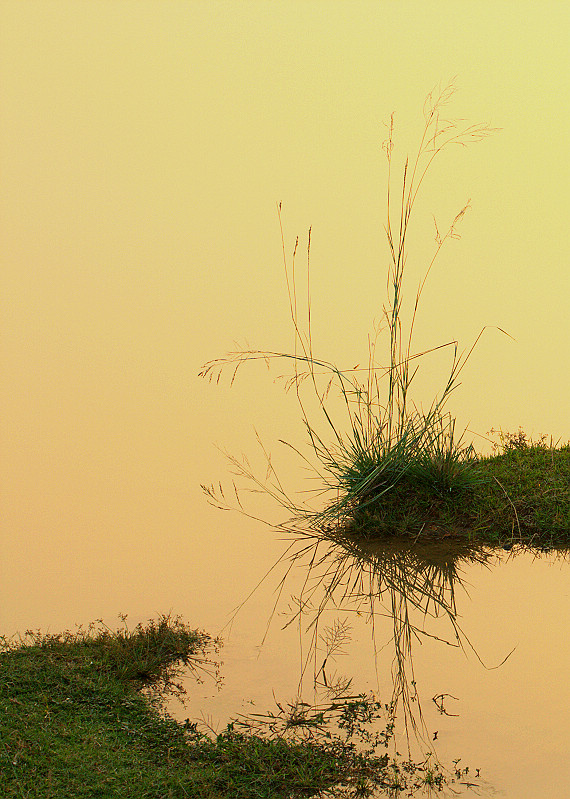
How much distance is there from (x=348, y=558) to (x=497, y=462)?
1.61 meters

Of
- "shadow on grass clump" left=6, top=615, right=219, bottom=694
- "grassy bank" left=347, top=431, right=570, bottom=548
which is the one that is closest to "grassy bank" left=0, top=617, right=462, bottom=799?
"shadow on grass clump" left=6, top=615, right=219, bottom=694

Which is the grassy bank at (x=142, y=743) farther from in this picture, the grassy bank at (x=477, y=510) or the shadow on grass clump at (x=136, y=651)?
the grassy bank at (x=477, y=510)

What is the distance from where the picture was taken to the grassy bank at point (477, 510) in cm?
496

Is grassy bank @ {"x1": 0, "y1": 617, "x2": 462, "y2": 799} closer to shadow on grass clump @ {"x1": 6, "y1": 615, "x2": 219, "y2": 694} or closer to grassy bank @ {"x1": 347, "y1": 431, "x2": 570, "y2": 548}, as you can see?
shadow on grass clump @ {"x1": 6, "y1": 615, "x2": 219, "y2": 694}

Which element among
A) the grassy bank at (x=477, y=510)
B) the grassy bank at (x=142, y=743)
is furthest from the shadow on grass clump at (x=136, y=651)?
the grassy bank at (x=477, y=510)

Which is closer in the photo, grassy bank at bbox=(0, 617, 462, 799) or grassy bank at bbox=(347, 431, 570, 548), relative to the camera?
grassy bank at bbox=(0, 617, 462, 799)

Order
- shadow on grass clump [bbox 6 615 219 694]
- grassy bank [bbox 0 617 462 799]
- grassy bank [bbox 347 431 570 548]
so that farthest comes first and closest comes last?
grassy bank [bbox 347 431 570 548]
shadow on grass clump [bbox 6 615 219 694]
grassy bank [bbox 0 617 462 799]

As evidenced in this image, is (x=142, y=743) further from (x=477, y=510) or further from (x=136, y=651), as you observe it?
(x=477, y=510)

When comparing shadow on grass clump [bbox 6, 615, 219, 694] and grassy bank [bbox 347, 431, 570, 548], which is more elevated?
grassy bank [bbox 347, 431, 570, 548]

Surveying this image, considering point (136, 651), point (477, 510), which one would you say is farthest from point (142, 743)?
point (477, 510)

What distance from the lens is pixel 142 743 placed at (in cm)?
308

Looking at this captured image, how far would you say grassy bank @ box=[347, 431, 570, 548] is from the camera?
4.96 meters

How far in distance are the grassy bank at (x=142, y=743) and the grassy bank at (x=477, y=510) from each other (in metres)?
1.61

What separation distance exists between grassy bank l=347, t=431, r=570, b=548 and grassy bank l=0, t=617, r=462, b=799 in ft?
5.27
